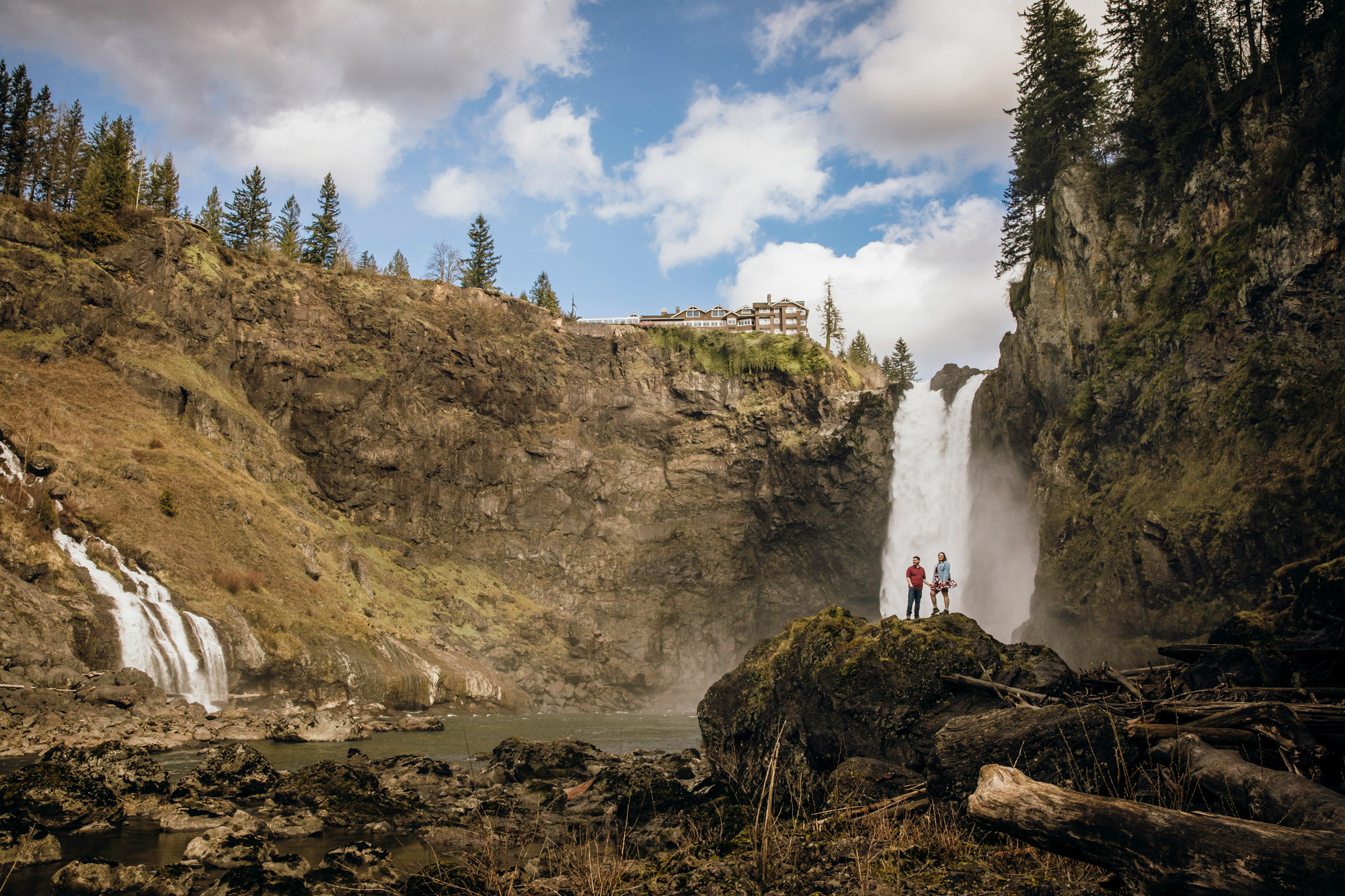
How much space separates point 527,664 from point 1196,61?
46.9 meters

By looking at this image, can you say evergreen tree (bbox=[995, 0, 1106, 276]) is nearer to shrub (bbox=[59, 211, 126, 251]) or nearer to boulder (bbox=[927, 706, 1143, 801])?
boulder (bbox=[927, 706, 1143, 801])

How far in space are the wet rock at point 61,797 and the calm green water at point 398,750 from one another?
0.47m

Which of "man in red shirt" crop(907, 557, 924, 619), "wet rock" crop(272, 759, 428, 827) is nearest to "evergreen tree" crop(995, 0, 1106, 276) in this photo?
"man in red shirt" crop(907, 557, 924, 619)

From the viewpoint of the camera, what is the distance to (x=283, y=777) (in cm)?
1459

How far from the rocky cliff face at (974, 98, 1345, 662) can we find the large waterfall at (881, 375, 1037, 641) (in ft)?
23.3

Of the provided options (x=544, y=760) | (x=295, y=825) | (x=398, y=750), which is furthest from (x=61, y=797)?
(x=398, y=750)

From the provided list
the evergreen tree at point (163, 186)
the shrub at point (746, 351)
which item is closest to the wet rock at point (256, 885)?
the shrub at point (746, 351)

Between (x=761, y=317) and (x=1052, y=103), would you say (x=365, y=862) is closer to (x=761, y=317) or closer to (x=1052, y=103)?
(x=1052, y=103)

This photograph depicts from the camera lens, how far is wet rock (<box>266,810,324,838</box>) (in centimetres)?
1127

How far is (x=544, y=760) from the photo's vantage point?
17.2 m

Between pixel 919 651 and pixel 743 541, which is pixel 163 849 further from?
pixel 743 541

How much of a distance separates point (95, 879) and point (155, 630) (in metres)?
A: 21.6

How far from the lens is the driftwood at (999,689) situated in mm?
8523

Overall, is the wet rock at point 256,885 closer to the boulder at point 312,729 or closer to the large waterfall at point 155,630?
the boulder at point 312,729
